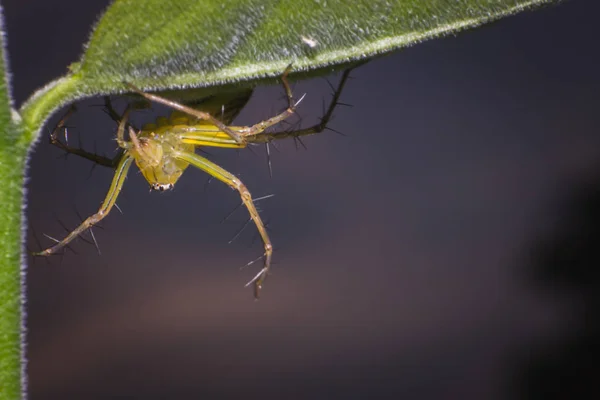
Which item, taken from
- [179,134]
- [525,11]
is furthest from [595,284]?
[525,11]

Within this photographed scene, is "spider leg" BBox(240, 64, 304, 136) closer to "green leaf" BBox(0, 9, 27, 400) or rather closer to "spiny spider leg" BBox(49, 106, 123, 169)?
"spiny spider leg" BBox(49, 106, 123, 169)

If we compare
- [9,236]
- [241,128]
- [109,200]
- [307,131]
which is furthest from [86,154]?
[9,236]

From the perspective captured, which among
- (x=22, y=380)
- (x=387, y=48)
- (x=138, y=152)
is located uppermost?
(x=138, y=152)

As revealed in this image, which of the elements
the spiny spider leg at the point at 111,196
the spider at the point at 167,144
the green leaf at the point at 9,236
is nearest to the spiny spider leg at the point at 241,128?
the spider at the point at 167,144

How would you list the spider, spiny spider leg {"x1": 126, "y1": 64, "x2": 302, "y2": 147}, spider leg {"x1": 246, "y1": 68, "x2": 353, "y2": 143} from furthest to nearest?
spider leg {"x1": 246, "y1": 68, "x2": 353, "y2": 143} < the spider < spiny spider leg {"x1": 126, "y1": 64, "x2": 302, "y2": 147}

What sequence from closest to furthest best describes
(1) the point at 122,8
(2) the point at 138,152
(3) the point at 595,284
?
(1) the point at 122,8 < (2) the point at 138,152 < (3) the point at 595,284

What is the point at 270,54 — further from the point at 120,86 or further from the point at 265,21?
the point at 120,86

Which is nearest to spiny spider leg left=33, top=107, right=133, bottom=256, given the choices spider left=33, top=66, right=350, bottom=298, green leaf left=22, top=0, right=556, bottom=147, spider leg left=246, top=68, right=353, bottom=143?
→ spider left=33, top=66, right=350, bottom=298

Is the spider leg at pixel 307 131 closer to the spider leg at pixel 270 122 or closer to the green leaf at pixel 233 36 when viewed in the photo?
the spider leg at pixel 270 122
